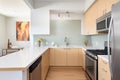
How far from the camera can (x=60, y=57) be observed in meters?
6.13

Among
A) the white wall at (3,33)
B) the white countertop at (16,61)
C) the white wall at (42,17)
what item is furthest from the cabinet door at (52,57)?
the white wall at (3,33)

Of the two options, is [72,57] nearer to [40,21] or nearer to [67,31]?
[67,31]

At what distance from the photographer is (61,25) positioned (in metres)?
6.71

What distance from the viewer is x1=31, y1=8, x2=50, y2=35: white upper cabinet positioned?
19.6ft

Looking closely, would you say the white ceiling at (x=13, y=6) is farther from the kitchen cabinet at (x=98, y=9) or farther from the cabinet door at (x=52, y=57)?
the kitchen cabinet at (x=98, y=9)

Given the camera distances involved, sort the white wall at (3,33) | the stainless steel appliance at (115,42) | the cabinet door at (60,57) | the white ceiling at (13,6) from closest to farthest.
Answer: the stainless steel appliance at (115,42)
the white ceiling at (13,6)
the cabinet door at (60,57)
the white wall at (3,33)

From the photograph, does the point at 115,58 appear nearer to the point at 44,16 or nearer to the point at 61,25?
the point at 44,16

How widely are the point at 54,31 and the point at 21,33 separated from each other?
2.72 metres

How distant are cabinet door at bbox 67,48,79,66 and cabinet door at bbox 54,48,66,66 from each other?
0.15 metres

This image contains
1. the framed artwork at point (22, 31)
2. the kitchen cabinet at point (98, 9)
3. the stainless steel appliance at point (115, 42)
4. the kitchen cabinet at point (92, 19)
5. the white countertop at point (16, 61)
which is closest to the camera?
the stainless steel appliance at point (115, 42)

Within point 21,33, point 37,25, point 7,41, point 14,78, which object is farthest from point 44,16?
point 14,78

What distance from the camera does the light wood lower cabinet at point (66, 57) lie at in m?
6.10

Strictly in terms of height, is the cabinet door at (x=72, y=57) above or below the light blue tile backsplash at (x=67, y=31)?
below

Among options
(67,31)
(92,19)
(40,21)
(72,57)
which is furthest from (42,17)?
(92,19)
